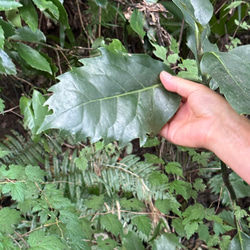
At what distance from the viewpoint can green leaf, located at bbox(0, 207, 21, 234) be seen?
2.67 feet

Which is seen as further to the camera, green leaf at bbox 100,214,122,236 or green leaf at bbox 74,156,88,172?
green leaf at bbox 74,156,88,172

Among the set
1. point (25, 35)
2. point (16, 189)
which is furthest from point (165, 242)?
point (25, 35)

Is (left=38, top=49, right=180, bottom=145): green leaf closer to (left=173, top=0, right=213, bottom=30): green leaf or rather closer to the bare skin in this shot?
the bare skin

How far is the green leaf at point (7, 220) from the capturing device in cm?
81

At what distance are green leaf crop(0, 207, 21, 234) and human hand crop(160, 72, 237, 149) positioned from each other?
0.60 metres

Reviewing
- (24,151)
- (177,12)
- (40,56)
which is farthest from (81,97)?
(24,151)

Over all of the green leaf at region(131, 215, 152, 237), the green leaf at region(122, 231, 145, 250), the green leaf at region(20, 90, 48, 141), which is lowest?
the green leaf at region(122, 231, 145, 250)

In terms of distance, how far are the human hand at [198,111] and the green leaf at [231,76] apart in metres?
0.10

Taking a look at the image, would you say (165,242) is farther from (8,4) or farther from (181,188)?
(8,4)

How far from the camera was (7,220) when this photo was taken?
2.77 ft

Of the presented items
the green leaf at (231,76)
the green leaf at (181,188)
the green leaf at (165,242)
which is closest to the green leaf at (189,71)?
the green leaf at (231,76)

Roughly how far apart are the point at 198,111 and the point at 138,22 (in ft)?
1.37

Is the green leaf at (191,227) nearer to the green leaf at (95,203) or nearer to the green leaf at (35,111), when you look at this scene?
the green leaf at (95,203)

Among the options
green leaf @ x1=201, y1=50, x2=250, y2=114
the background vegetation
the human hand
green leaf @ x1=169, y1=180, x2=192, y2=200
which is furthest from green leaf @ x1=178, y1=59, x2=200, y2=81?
green leaf @ x1=169, y1=180, x2=192, y2=200
